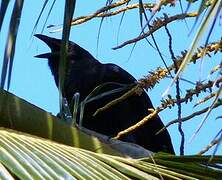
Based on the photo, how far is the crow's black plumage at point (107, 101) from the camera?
400 cm

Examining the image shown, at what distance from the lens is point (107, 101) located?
14.4ft

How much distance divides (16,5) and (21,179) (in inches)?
9.2

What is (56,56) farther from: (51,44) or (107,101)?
(107,101)

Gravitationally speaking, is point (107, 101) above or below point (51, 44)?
below

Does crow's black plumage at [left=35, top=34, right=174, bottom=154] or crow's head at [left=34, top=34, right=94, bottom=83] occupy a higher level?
crow's head at [left=34, top=34, right=94, bottom=83]

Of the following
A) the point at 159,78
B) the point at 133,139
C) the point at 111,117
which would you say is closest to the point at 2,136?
the point at 159,78

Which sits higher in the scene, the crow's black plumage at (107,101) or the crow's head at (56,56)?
the crow's head at (56,56)

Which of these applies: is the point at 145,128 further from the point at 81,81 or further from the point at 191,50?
the point at 191,50

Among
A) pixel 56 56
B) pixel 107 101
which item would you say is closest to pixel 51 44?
pixel 56 56

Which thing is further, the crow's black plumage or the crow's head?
the crow's head

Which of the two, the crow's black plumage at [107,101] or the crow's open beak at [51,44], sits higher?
the crow's open beak at [51,44]

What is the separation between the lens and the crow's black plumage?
400 centimetres

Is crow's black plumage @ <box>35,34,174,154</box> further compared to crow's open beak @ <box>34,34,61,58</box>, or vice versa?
crow's open beak @ <box>34,34,61,58</box>

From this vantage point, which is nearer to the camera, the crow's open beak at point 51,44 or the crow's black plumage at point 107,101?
the crow's black plumage at point 107,101
